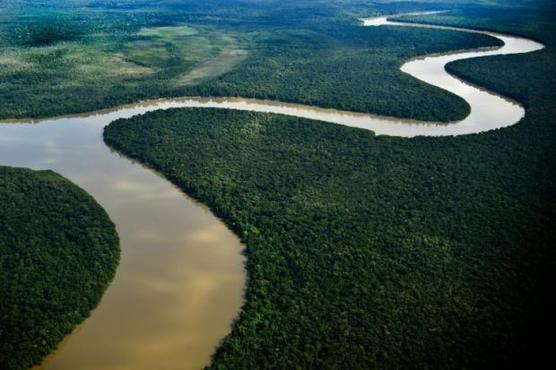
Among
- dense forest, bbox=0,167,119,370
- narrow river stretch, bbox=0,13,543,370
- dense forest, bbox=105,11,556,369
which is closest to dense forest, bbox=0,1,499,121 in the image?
narrow river stretch, bbox=0,13,543,370

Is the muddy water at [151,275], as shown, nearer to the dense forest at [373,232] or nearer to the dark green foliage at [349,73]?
the dense forest at [373,232]

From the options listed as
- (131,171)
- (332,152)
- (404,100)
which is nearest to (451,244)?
(332,152)

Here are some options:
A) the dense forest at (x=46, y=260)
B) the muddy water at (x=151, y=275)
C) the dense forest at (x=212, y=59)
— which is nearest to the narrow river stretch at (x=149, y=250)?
the muddy water at (x=151, y=275)

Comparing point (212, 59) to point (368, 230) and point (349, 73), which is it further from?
point (368, 230)

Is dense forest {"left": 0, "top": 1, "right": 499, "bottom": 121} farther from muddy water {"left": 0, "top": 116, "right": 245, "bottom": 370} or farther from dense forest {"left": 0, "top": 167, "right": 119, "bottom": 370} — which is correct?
dense forest {"left": 0, "top": 167, "right": 119, "bottom": 370}

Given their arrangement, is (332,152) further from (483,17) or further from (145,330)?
(483,17)

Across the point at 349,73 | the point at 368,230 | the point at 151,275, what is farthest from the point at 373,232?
the point at 349,73
